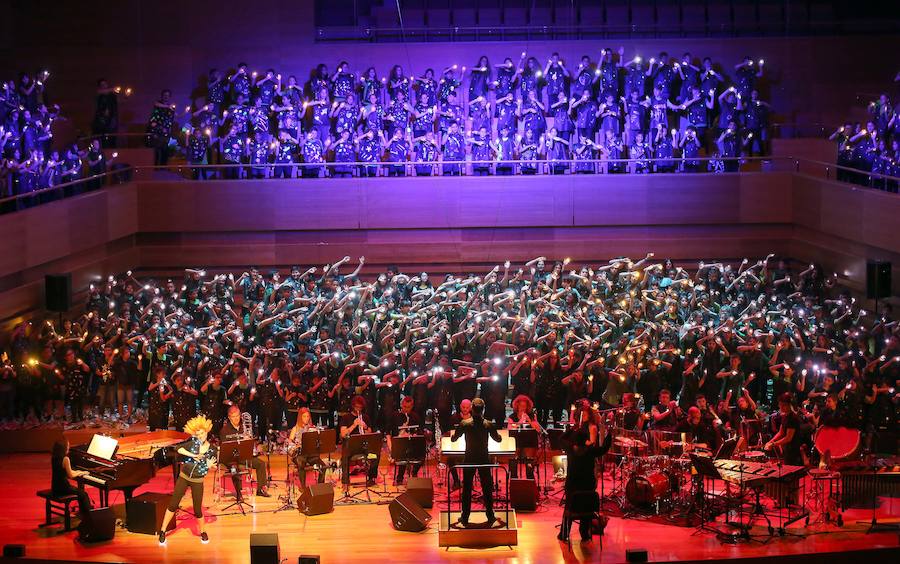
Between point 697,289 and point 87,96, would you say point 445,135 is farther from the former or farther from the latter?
point 87,96

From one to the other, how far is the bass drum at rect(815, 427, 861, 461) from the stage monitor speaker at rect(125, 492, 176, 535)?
21.4 ft

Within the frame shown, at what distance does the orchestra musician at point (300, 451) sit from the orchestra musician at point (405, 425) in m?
0.81

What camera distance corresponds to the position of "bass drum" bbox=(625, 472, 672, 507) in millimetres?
11406

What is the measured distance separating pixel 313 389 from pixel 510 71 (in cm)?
786

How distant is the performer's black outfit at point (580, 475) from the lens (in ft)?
34.4

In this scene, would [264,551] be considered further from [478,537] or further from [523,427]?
[523,427]

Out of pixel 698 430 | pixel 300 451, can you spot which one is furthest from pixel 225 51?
pixel 698 430

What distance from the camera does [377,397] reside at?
14266mm

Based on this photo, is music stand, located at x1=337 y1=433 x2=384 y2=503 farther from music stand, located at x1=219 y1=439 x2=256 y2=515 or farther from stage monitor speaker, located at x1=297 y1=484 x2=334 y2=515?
music stand, located at x1=219 y1=439 x2=256 y2=515

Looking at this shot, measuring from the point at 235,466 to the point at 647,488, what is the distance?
4283 millimetres

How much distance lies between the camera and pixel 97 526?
11.0 metres

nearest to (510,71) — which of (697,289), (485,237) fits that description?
(485,237)

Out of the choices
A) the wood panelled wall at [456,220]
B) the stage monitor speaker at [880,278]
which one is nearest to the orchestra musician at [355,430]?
the wood panelled wall at [456,220]

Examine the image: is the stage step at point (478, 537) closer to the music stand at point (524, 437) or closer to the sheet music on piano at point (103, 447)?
the music stand at point (524, 437)
